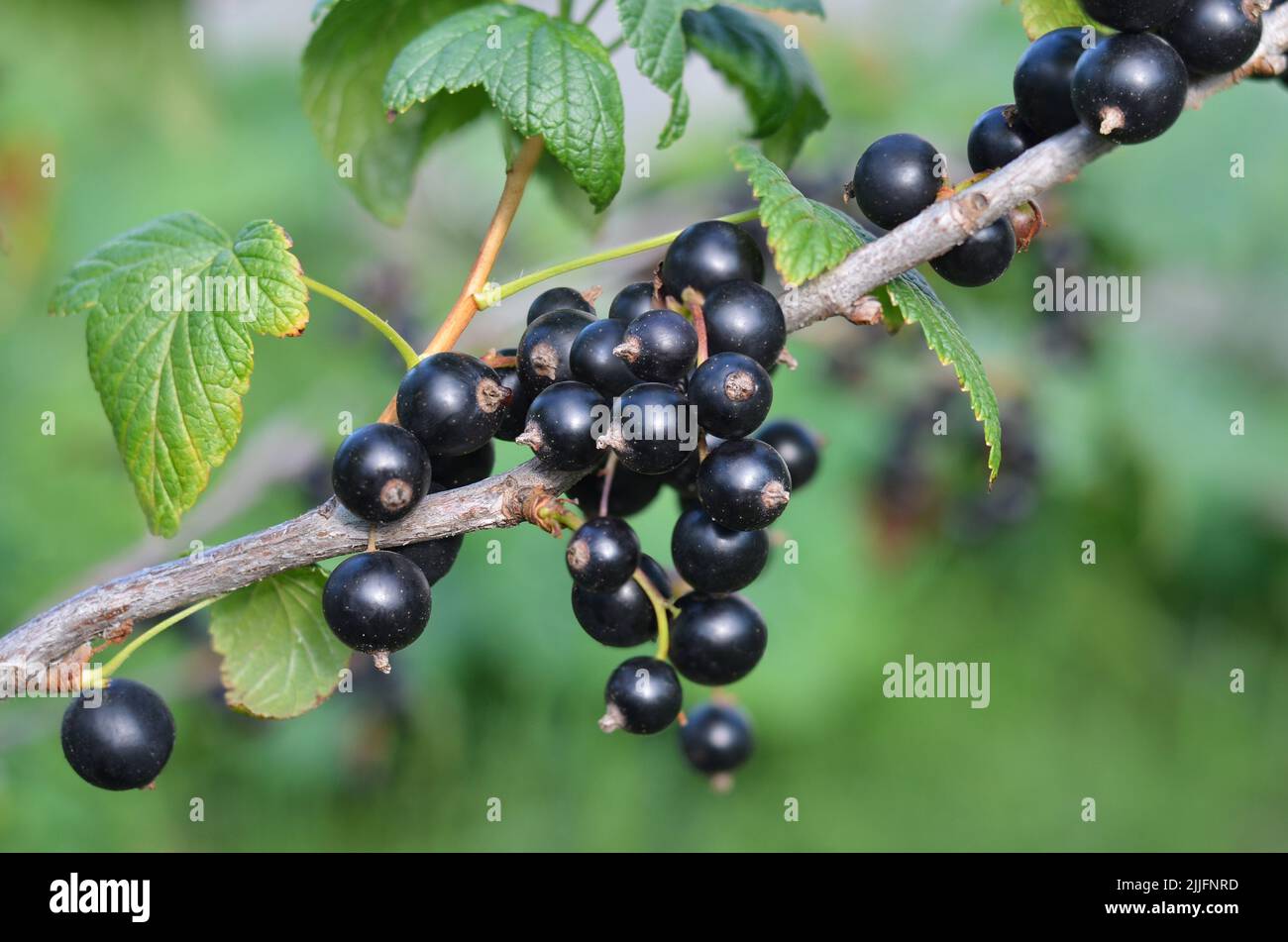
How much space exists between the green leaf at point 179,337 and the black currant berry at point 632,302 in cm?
30

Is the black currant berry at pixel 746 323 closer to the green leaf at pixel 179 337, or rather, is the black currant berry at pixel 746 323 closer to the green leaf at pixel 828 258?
the green leaf at pixel 828 258

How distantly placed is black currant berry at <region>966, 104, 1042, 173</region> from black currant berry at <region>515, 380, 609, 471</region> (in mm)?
476

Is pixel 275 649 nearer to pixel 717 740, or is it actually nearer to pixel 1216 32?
pixel 717 740

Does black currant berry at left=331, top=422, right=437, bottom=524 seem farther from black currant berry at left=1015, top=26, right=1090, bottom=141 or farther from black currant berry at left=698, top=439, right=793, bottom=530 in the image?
black currant berry at left=1015, top=26, right=1090, bottom=141

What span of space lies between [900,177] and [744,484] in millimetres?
337

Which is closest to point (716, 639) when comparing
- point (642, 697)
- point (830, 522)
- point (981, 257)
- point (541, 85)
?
point (642, 697)

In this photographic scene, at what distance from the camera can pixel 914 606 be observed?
3.60 meters

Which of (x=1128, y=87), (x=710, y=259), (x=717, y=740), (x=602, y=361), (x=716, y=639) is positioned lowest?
(x=717, y=740)

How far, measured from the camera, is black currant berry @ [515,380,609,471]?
978 millimetres

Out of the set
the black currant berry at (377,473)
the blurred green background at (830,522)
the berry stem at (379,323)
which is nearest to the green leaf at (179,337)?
the berry stem at (379,323)

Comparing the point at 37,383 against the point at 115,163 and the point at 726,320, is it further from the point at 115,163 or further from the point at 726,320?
the point at 726,320

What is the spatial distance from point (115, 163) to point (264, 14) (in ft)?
2.60

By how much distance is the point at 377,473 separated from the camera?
96 cm

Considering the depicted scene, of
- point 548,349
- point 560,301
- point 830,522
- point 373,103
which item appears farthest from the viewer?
point 830,522
